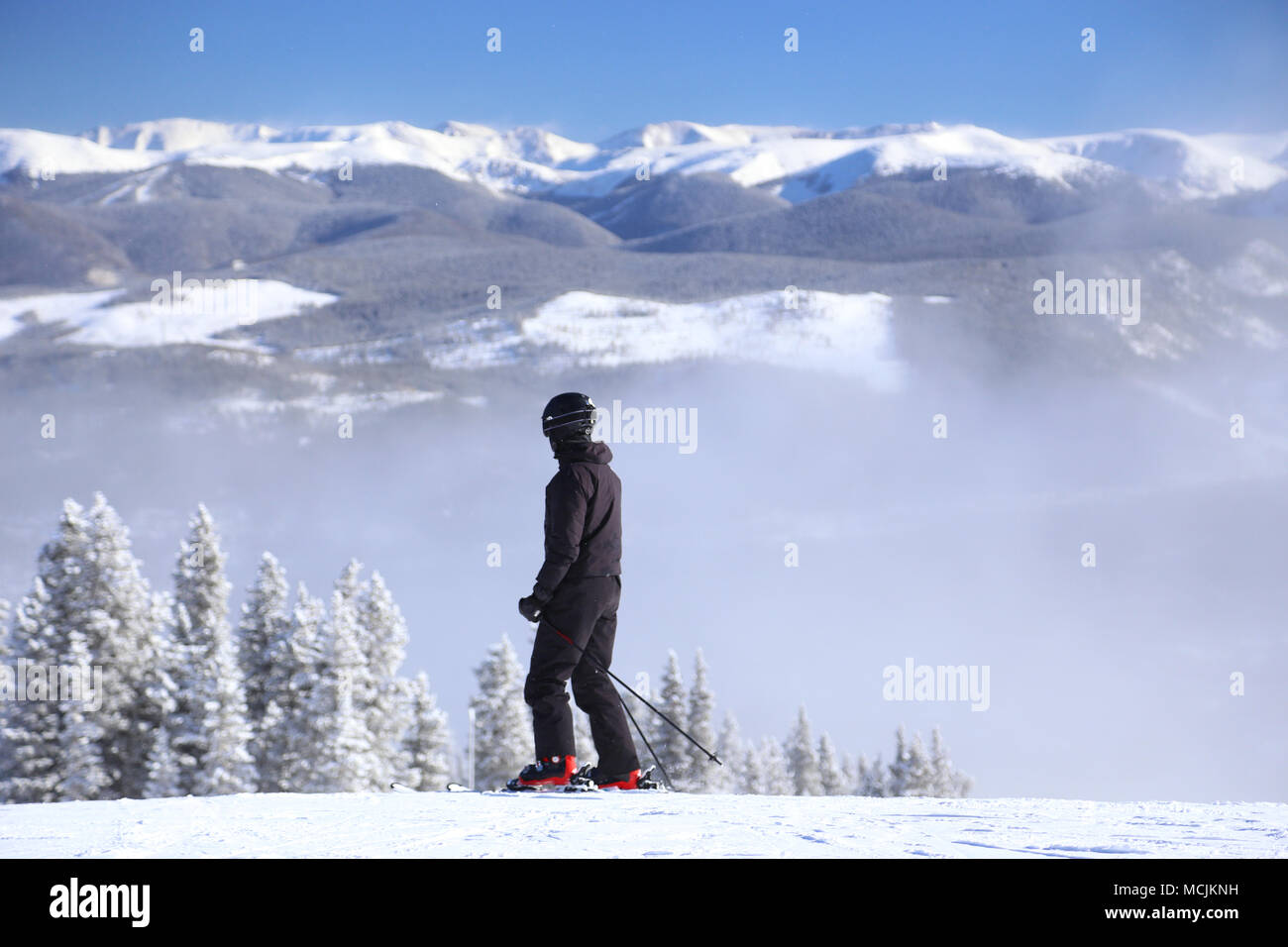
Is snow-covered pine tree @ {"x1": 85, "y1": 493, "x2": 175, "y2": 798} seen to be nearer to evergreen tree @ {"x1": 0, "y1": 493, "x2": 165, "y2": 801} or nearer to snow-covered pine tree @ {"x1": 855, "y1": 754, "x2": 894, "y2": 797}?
evergreen tree @ {"x1": 0, "y1": 493, "x2": 165, "y2": 801}

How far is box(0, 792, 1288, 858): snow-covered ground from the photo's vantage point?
20.3 feet

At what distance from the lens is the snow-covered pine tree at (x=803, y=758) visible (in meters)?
54.1

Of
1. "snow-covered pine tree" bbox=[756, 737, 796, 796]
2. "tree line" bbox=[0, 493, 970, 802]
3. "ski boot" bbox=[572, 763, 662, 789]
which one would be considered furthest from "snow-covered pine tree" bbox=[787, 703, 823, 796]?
"ski boot" bbox=[572, 763, 662, 789]

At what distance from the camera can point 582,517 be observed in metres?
9.37

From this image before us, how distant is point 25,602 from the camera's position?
27.5m

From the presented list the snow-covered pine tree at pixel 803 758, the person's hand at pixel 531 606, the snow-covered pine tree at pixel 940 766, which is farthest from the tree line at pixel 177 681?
the snow-covered pine tree at pixel 940 766

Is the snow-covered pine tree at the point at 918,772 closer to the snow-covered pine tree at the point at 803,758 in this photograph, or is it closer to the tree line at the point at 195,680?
the snow-covered pine tree at the point at 803,758

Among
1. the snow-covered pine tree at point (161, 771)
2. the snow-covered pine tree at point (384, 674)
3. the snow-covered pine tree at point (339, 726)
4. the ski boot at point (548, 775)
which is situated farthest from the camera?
the snow-covered pine tree at point (384, 674)

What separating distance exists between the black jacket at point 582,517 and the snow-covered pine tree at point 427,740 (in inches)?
1140

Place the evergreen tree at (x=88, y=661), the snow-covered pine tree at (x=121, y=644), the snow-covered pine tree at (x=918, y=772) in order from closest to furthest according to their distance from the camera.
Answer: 1. the evergreen tree at (x=88, y=661)
2. the snow-covered pine tree at (x=121, y=644)
3. the snow-covered pine tree at (x=918, y=772)

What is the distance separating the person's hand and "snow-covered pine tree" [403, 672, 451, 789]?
95.4 ft

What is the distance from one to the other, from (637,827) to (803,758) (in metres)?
49.4

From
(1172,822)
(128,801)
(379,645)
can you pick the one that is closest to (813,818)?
(1172,822)
